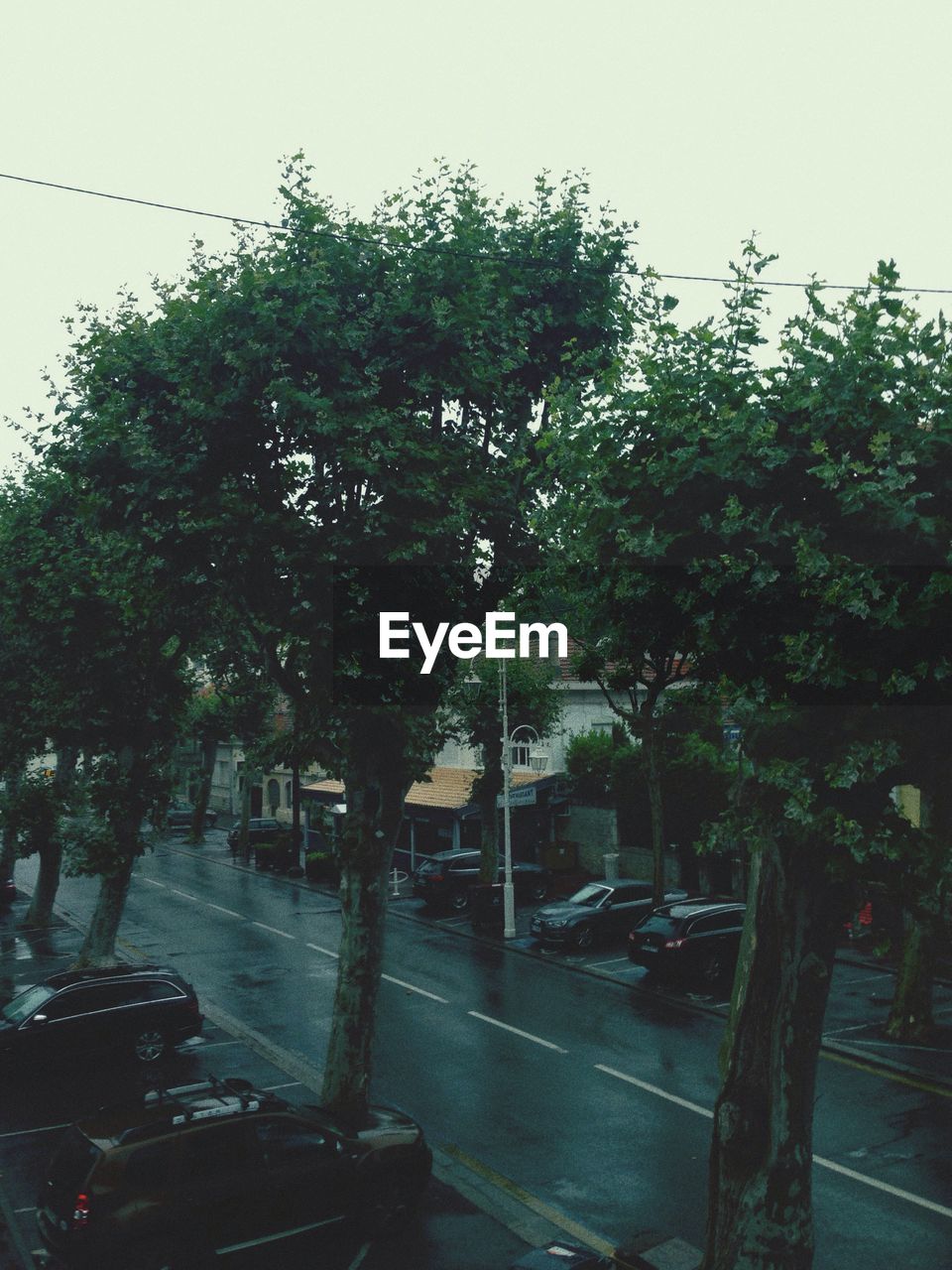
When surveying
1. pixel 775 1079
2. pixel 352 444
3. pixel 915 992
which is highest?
pixel 352 444

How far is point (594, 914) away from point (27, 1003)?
48.8 feet

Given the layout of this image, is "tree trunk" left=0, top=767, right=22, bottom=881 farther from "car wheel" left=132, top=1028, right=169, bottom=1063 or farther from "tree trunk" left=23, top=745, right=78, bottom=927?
"car wheel" left=132, top=1028, right=169, bottom=1063

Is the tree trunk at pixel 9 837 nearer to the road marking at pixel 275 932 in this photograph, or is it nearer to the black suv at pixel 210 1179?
the road marking at pixel 275 932

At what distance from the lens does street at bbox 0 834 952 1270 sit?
508 inches

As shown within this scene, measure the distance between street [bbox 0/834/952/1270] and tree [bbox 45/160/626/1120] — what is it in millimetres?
2833

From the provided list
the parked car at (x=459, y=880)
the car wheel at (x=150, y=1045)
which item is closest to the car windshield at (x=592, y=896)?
the parked car at (x=459, y=880)

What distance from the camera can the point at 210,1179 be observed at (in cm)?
1111

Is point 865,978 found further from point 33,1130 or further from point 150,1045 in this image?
point 33,1130

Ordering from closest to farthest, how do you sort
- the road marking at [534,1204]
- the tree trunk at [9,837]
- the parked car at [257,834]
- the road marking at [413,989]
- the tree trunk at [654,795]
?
the road marking at [534,1204] → the road marking at [413,989] → the tree trunk at [654,795] → the tree trunk at [9,837] → the parked car at [257,834]

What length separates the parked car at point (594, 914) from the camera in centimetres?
2873

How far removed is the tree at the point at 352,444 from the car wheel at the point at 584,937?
13.9 meters

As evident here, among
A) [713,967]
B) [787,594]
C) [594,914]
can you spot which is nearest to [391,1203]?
[787,594]

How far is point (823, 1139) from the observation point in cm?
1505

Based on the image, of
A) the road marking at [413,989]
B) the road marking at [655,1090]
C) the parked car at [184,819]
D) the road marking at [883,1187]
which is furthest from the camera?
the parked car at [184,819]
